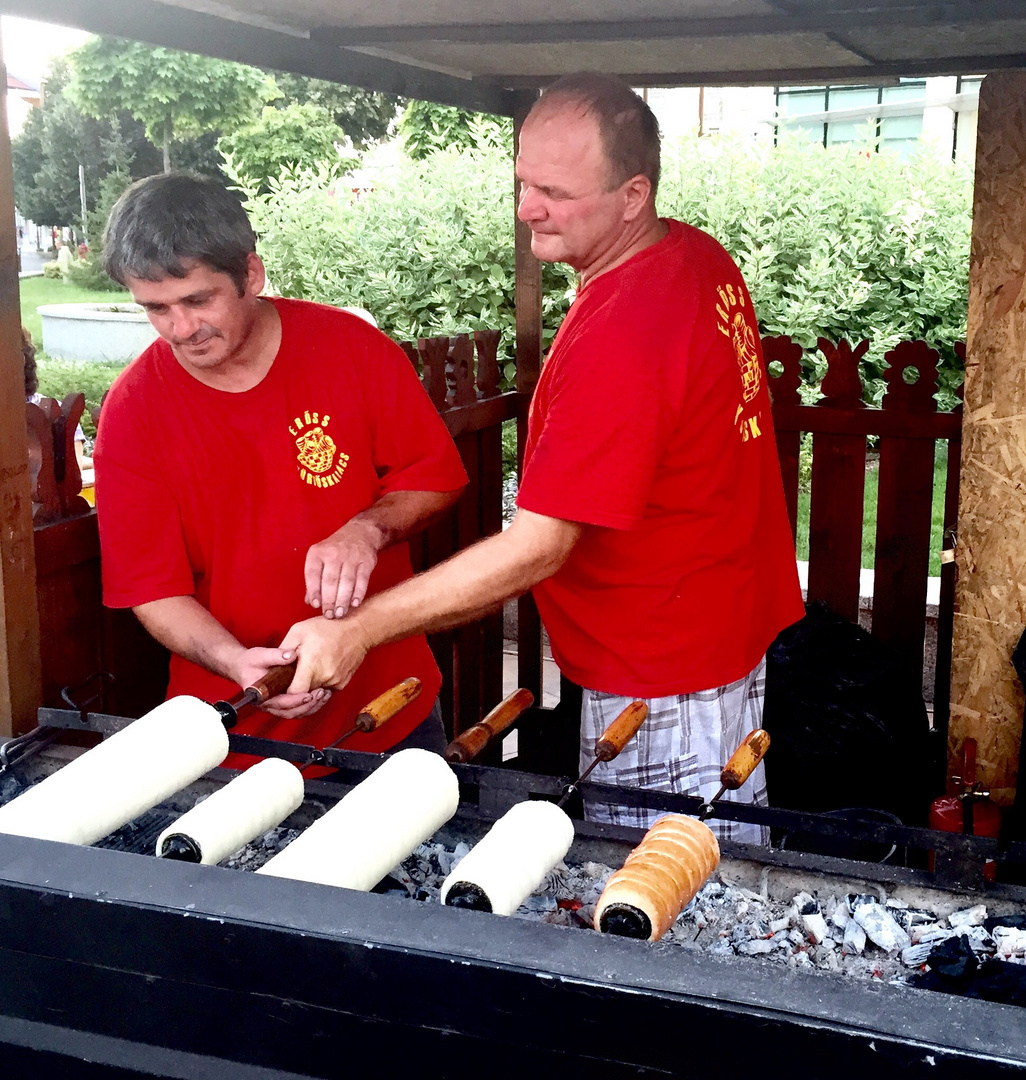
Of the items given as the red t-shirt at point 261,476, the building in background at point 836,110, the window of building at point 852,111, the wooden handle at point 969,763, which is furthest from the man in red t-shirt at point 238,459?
the window of building at point 852,111

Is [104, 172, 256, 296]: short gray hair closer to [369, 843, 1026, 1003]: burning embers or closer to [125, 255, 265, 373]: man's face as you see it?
[125, 255, 265, 373]: man's face

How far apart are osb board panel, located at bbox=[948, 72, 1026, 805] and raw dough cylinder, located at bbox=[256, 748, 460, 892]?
183cm

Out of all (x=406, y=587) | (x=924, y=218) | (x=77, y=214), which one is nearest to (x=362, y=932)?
(x=406, y=587)

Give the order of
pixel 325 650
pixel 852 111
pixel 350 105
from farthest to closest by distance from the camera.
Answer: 1. pixel 350 105
2. pixel 852 111
3. pixel 325 650

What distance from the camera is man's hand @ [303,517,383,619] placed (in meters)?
2.17

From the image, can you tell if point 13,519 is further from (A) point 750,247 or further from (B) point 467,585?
(A) point 750,247

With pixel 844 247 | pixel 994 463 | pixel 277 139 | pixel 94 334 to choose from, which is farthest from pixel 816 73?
pixel 277 139

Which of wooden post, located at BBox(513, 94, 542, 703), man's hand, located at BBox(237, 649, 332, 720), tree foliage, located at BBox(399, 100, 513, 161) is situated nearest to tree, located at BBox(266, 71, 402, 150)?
tree foliage, located at BBox(399, 100, 513, 161)

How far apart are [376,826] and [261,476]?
3.76ft

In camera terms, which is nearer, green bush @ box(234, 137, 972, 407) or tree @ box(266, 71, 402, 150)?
green bush @ box(234, 137, 972, 407)

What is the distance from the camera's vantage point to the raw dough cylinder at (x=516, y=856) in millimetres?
1354

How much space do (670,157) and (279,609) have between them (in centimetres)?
763

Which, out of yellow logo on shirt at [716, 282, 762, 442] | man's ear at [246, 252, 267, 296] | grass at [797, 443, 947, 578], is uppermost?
man's ear at [246, 252, 267, 296]

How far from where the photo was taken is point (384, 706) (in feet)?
5.81
